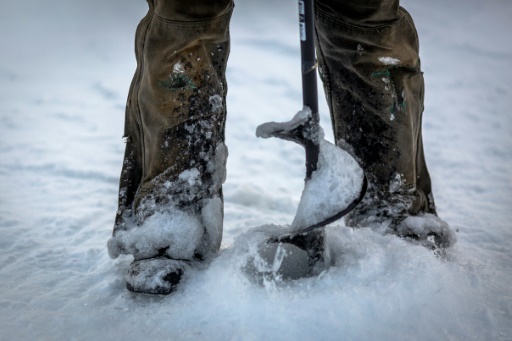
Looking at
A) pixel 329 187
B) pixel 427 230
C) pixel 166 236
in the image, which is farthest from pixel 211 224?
pixel 427 230

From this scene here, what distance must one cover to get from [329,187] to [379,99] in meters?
0.34

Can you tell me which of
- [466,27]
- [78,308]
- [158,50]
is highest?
[466,27]

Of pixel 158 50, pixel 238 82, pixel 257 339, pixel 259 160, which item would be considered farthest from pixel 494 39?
pixel 257 339

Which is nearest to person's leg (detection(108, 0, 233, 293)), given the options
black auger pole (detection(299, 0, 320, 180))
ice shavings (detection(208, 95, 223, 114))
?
ice shavings (detection(208, 95, 223, 114))

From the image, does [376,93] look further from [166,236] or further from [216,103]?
Result: [166,236]

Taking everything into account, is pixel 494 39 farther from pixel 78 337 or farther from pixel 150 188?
pixel 78 337

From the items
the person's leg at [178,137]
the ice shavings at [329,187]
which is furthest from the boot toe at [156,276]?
the ice shavings at [329,187]

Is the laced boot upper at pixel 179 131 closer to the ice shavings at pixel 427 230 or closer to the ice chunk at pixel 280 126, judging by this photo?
the ice chunk at pixel 280 126

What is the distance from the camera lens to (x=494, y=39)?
12.0 ft

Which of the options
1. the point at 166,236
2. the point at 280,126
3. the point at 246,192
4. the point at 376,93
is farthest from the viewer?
the point at 246,192

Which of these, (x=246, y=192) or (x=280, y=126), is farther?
(x=246, y=192)

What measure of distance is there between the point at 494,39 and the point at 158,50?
299cm

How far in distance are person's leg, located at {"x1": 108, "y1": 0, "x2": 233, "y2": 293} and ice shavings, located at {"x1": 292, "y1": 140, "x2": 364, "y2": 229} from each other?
26cm

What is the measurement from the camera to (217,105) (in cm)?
131
